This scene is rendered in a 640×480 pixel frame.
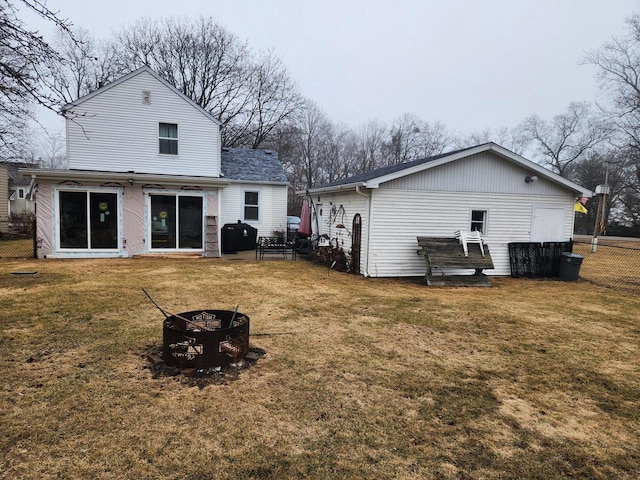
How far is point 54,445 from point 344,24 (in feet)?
71.8

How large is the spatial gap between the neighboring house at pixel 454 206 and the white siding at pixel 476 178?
0.03m

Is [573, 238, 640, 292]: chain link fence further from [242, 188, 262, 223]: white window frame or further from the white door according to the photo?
[242, 188, 262, 223]: white window frame

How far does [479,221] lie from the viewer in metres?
11.4

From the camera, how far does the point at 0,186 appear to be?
2436 cm

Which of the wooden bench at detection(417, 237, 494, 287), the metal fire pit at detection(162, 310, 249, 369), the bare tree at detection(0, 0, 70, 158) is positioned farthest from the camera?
the wooden bench at detection(417, 237, 494, 287)

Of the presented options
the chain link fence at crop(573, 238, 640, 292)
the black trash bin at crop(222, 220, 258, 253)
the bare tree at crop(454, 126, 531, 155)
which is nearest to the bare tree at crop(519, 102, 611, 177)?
the bare tree at crop(454, 126, 531, 155)

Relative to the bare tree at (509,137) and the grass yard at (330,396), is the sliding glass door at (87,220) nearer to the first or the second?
the grass yard at (330,396)

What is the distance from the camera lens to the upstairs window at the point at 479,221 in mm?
11453

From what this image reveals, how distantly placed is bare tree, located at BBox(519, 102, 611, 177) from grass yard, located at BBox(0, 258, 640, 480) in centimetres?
4496

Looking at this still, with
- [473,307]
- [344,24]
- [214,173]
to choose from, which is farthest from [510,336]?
[344,24]

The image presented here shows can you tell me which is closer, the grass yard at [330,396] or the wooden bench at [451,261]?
the grass yard at [330,396]

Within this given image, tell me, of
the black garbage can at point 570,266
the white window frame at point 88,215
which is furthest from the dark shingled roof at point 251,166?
the black garbage can at point 570,266

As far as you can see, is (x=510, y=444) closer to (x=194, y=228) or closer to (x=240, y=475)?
(x=240, y=475)

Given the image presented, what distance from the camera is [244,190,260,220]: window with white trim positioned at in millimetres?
17609
